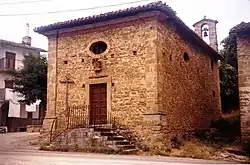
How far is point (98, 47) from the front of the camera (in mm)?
13070

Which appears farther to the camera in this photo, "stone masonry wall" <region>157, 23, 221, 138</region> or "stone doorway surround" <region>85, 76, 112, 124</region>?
"stone doorway surround" <region>85, 76, 112, 124</region>

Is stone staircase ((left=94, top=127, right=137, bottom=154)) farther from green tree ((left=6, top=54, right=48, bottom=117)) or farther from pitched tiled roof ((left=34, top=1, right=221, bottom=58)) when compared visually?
green tree ((left=6, top=54, right=48, bottom=117))

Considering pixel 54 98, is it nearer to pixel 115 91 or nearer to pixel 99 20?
pixel 115 91

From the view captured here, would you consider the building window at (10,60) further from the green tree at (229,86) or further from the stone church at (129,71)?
the green tree at (229,86)

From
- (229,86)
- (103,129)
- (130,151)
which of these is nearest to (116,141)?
(130,151)

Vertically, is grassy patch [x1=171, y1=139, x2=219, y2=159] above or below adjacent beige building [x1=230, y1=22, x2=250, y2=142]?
below

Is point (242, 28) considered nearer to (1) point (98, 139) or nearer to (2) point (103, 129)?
(2) point (103, 129)

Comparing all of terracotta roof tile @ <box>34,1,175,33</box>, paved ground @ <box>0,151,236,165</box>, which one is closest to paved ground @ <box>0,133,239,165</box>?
paved ground @ <box>0,151,236,165</box>

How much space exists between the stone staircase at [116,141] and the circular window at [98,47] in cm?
317

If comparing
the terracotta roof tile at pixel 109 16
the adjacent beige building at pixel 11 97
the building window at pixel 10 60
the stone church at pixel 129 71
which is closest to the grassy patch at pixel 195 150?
the stone church at pixel 129 71

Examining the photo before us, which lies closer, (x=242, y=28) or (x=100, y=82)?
(x=242, y=28)

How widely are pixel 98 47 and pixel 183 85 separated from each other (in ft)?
12.7

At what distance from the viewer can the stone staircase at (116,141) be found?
10.3 m

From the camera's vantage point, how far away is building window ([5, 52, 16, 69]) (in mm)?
26422
